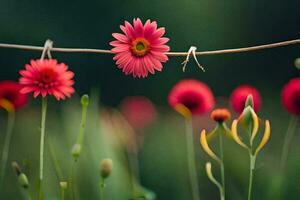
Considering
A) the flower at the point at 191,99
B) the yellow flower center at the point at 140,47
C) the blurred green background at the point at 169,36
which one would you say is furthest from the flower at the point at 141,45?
the blurred green background at the point at 169,36

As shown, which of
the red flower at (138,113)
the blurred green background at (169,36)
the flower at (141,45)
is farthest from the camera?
the blurred green background at (169,36)

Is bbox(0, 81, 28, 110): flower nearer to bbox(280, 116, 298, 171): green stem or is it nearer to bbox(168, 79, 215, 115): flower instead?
bbox(168, 79, 215, 115): flower

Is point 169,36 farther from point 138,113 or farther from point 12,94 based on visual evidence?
point 12,94

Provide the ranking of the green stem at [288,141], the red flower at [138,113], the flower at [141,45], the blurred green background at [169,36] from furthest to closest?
the blurred green background at [169,36] → the red flower at [138,113] → the green stem at [288,141] → the flower at [141,45]

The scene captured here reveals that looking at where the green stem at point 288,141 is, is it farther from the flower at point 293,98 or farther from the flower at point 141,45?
the flower at point 141,45

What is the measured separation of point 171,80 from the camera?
246 centimetres

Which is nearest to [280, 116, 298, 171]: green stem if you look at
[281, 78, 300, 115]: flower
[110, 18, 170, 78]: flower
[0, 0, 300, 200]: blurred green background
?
[281, 78, 300, 115]: flower

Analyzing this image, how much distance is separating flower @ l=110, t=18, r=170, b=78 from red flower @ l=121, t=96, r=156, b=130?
45 centimetres

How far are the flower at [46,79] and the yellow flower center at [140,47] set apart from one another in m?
0.05

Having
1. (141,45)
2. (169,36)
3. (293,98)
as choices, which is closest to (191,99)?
(293,98)

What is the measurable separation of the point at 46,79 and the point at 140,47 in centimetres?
7

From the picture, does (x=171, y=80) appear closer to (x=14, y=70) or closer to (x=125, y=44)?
(x=14, y=70)

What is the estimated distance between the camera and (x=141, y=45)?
0.60m

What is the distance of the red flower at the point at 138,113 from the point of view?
1.07m
